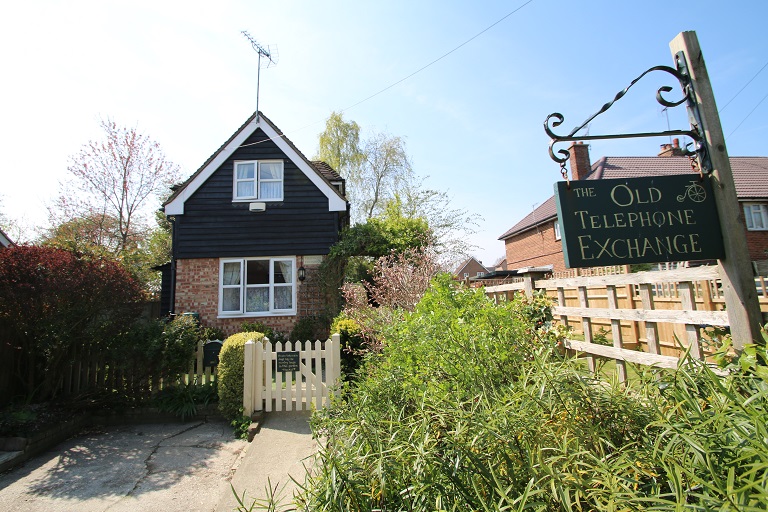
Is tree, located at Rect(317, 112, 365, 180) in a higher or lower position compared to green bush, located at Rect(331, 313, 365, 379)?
higher

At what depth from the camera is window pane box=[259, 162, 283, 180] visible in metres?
12.5

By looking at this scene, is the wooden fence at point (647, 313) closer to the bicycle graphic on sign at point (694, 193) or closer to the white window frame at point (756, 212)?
the bicycle graphic on sign at point (694, 193)

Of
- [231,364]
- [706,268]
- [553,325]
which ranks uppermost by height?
[706,268]

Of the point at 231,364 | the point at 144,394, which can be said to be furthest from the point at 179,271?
the point at 231,364

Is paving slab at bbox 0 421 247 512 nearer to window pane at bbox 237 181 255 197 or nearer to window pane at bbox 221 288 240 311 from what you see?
window pane at bbox 221 288 240 311

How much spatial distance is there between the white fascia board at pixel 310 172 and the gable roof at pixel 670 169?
11605mm

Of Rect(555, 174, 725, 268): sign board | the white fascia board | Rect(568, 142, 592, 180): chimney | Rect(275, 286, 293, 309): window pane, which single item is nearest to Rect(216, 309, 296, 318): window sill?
Rect(275, 286, 293, 309): window pane

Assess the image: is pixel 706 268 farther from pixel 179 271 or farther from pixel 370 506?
pixel 179 271

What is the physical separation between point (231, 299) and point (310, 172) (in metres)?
4.82

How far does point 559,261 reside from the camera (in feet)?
70.6

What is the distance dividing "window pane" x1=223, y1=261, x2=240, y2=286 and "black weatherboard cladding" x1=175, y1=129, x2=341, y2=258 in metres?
0.41

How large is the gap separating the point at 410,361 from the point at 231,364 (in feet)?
12.6

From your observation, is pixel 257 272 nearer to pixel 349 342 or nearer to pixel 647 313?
Result: pixel 349 342

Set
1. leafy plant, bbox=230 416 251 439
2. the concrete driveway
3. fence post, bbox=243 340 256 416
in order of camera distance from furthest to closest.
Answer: fence post, bbox=243 340 256 416, leafy plant, bbox=230 416 251 439, the concrete driveway
